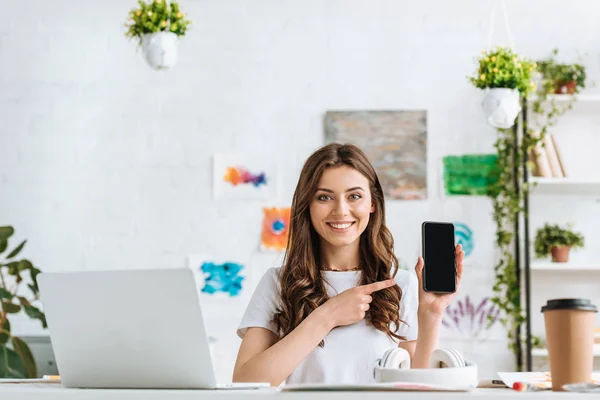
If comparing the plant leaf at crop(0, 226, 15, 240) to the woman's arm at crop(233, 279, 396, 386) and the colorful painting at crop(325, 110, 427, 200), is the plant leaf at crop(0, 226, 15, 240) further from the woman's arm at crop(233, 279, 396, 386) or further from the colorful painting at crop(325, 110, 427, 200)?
the woman's arm at crop(233, 279, 396, 386)

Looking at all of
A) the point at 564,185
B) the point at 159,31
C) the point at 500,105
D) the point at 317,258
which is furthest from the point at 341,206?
the point at 564,185

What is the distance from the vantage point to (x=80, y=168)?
3822 mm

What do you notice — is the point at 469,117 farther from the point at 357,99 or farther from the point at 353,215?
the point at 353,215

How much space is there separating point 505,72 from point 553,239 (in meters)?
0.81

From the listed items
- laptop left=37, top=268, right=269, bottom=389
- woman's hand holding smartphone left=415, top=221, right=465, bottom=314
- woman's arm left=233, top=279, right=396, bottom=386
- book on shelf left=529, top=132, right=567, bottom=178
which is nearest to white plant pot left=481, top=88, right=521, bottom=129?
book on shelf left=529, top=132, right=567, bottom=178

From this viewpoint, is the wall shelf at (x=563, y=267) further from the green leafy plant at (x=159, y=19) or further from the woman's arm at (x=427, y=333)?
the woman's arm at (x=427, y=333)

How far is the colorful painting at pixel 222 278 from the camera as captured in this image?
12.3 ft

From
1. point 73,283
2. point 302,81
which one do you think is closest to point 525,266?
point 302,81

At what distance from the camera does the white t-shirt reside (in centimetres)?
186

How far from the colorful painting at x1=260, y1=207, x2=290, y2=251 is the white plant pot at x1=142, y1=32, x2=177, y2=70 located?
876mm

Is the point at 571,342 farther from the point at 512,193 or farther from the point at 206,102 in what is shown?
the point at 206,102

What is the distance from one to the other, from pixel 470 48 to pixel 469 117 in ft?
1.11

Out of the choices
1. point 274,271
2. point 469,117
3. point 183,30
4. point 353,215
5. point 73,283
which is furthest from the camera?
point 469,117

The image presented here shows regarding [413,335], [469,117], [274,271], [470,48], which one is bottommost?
[413,335]
